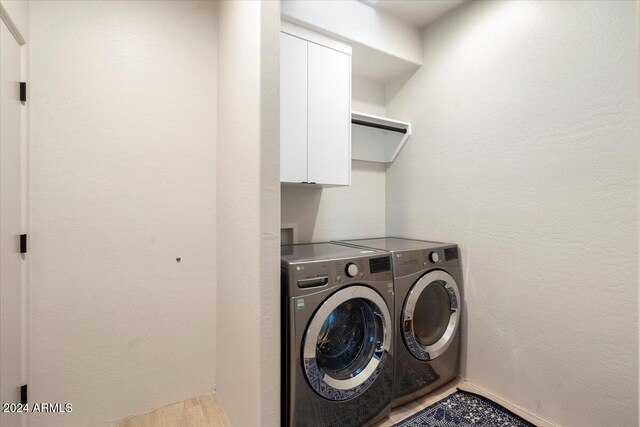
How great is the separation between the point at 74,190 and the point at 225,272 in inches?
36.1

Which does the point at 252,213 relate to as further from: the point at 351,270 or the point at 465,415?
the point at 465,415

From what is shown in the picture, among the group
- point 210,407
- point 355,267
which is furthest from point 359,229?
point 210,407

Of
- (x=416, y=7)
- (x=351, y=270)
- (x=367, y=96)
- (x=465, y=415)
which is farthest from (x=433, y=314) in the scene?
(x=416, y=7)

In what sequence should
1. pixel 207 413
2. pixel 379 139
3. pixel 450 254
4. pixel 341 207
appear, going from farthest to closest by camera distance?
pixel 379 139 → pixel 341 207 → pixel 450 254 → pixel 207 413

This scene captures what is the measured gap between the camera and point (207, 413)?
1682 mm

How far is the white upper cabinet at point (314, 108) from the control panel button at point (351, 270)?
2.02 ft

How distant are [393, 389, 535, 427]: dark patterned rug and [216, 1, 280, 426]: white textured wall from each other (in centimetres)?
89

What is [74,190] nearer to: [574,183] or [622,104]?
[574,183]

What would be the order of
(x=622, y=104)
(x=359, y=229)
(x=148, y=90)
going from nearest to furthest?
(x=622, y=104) < (x=148, y=90) < (x=359, y=229)

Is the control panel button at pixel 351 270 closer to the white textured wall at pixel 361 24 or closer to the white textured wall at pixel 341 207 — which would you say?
the white textured wall at pixel 341 207

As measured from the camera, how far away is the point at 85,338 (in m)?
1.54

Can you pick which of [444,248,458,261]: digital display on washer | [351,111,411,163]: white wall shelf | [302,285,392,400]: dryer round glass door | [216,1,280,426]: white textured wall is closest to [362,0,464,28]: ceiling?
[351,111,411,163]: white wall shelf

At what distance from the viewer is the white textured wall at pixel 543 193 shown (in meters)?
1.34

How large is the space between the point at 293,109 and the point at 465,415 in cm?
207
